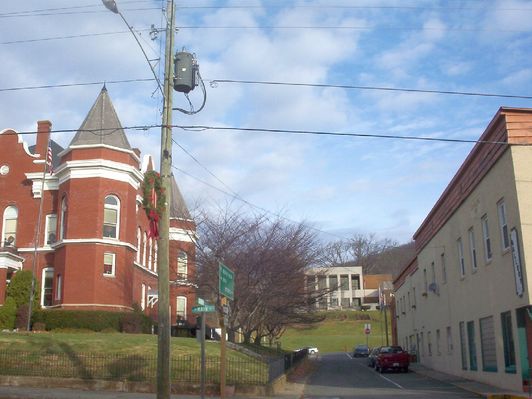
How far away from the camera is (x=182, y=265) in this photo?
37.1 meters

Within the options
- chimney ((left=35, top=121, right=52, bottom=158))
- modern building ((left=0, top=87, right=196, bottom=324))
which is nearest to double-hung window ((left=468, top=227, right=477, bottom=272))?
modern building ((left=0, top=87, right=196, bottom=324))

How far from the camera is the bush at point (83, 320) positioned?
33.1 meters

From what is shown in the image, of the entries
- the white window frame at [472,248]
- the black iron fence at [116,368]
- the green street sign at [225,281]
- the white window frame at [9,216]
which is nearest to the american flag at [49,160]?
the white window frame at [9,216]

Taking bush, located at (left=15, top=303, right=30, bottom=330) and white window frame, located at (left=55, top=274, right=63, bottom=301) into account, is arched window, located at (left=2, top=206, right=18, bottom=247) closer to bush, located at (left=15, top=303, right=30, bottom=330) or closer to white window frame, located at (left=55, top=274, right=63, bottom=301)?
white window frame, located at (left=55, top=274, right=63, bottom=301)

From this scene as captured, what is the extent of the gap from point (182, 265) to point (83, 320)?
6.65 meters

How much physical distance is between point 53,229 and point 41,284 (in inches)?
140

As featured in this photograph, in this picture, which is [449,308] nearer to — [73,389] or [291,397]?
[291,397]

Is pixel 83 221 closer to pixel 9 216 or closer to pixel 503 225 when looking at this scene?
pixel 9 216

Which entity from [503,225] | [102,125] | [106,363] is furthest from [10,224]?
[503,225]

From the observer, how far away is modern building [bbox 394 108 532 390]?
1797cm

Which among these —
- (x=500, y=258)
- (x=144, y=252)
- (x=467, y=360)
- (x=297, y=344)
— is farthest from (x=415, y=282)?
(x=297, y=344)

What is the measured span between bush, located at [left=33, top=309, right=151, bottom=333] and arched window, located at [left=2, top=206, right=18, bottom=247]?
730 cm

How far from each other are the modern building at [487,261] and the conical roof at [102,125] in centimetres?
1872

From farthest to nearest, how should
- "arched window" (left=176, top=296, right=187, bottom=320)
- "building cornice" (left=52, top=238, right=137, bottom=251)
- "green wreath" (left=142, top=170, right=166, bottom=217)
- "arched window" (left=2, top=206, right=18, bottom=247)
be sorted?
1. "arched window" (left=176, top=296, right=187, bottom=320)
2. "arched window" (left=2, top=206, right=18, bottom=247)
3. "building cornice" (left=52, top=238, right=137, bottom=251)
4. "green wreath" (left=142, top=170, right=166, bottom=217)
